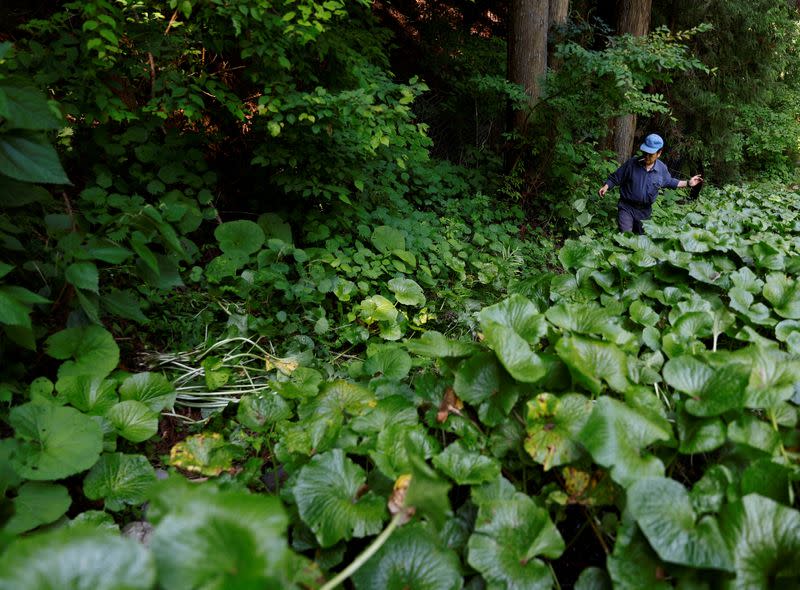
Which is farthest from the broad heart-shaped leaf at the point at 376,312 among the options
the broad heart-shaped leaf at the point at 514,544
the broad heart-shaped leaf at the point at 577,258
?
the broad heart-shaped leaf at the point at 514,544

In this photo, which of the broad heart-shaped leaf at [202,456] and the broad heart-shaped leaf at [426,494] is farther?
the broad heart-shaped leaf at [202,456]

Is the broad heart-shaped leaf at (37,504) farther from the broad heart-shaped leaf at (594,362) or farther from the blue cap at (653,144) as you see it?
the blue cap at (653,144)

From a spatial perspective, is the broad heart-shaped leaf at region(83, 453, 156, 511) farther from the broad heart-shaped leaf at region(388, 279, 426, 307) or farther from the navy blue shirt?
the navy blue shirt

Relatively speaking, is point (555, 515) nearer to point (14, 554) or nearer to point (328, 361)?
point (14, 554)

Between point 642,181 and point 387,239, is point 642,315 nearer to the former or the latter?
point 387,239

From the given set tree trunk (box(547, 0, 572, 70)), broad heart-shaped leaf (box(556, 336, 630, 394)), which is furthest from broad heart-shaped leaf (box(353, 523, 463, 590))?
tree trunk (box(547, 0, 572, 70))

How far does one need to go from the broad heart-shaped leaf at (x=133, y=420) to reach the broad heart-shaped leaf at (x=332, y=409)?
0.62m

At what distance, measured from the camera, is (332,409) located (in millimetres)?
1563

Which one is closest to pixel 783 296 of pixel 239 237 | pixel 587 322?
pixel 587 322

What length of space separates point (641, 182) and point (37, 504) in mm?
5193

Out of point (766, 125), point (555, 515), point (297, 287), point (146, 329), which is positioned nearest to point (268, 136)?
point (297, 287)

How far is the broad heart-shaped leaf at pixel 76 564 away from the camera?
2.03 ft

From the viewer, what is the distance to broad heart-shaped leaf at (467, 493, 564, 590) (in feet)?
3.42

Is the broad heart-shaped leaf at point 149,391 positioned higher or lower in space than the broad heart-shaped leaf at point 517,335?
lower
